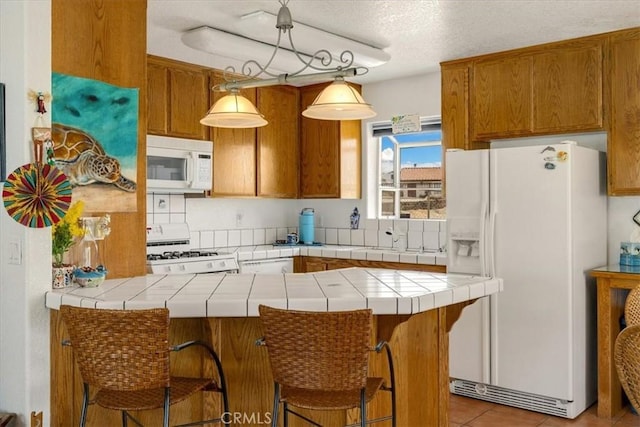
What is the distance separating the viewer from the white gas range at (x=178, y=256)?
4.25 meters

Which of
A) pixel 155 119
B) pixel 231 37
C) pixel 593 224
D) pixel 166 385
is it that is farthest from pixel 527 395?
pixel 155 119

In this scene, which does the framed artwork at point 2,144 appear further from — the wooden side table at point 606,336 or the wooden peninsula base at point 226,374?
the wooden side table at point 606,336

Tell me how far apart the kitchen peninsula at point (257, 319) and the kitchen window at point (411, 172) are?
239 centimetres

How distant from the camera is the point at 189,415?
2.67 metres

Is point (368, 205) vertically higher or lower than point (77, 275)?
higher

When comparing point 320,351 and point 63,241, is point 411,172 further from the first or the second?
point 320,351

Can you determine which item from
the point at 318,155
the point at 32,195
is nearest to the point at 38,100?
the point at 32,195

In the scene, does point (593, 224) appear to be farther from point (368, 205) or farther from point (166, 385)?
point (166, 385)

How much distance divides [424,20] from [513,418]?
2552mm

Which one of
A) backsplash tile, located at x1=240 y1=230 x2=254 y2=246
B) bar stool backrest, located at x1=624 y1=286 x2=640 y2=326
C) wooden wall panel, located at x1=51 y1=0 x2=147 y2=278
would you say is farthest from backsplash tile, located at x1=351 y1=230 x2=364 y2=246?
bar stool backrest, located at x1=624 y1=286 x2=640 y2=326

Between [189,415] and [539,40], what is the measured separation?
3.31 m

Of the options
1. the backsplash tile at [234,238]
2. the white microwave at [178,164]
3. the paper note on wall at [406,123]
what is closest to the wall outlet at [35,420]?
the white microwave at [178,164]

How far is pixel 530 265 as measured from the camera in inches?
153

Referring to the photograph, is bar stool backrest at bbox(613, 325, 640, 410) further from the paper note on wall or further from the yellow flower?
the paper note on wall
